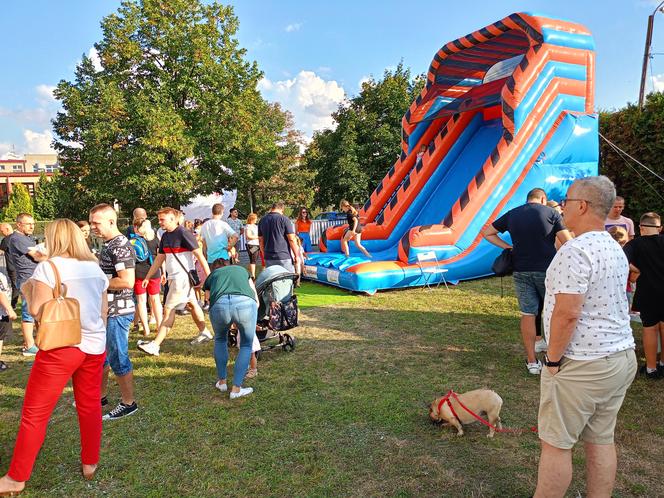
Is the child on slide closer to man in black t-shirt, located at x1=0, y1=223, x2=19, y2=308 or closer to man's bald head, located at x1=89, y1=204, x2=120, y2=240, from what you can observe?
man in black t-shirt, located at x1=0, y1=223, x2=19, y2=308

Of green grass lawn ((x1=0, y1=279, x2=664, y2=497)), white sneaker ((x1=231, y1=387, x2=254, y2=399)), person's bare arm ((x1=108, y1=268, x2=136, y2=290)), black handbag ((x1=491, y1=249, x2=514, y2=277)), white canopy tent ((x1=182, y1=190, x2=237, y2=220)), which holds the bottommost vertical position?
green grass lawn ((x1=0, y1=279, x2=664, y2=497))

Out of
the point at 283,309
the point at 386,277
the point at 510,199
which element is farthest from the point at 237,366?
the point at 510,199

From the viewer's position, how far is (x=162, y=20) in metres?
18.3

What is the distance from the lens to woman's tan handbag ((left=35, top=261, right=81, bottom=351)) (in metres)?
2.60

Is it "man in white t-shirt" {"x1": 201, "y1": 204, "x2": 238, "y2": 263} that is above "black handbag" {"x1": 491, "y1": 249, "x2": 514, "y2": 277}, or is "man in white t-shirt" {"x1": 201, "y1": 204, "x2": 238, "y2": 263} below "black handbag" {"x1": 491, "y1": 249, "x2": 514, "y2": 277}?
above

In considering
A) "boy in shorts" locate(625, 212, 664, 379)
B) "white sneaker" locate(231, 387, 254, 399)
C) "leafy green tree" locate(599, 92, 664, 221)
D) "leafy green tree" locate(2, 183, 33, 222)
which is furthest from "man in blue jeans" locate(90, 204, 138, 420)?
"leafy green tree" locate(2, 183, 33, 222)

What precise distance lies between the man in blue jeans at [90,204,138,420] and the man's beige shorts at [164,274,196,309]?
1.44m

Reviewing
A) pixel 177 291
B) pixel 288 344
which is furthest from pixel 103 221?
pixel 288 344

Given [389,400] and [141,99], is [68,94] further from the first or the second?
[389,400]

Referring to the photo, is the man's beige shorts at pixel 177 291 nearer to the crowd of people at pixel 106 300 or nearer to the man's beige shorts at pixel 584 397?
the crowd of people at pixel 106 300

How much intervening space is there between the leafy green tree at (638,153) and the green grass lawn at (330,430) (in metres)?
7.03

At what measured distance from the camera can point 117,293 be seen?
3697mm

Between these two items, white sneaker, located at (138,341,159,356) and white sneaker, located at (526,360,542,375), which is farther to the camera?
white sneaker, located at (138,341,159,356)

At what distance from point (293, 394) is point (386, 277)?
4.07 meters
